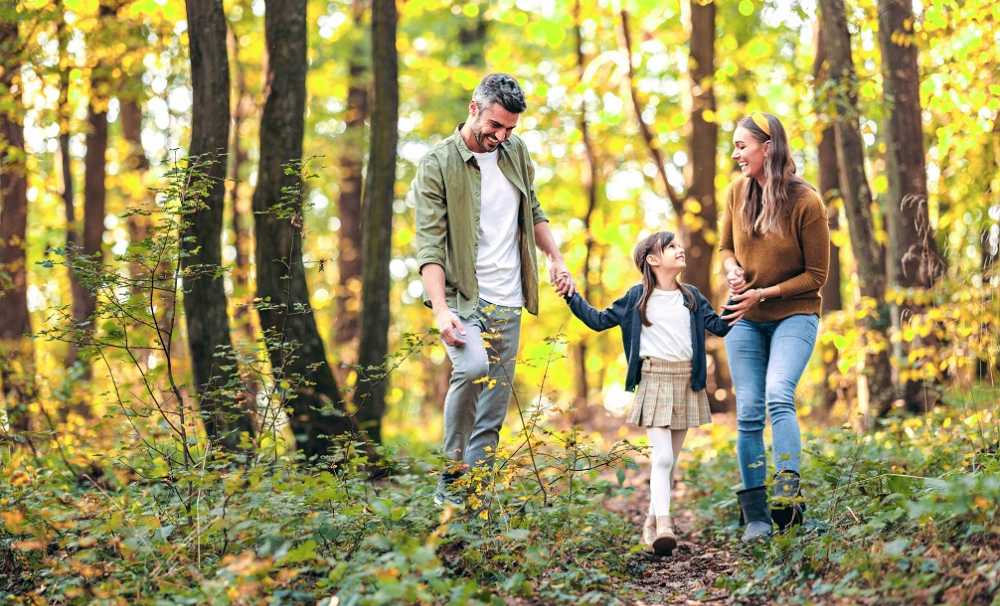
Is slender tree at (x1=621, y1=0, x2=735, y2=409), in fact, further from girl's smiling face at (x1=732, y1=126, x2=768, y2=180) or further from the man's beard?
the man's beard

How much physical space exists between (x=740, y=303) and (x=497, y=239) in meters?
1.36

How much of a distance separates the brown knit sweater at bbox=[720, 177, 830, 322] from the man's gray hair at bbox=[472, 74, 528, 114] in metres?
1.52

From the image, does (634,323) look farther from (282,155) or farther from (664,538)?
(282,155)

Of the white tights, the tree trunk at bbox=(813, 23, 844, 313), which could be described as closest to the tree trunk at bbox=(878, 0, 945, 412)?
the tree trunk at bbox=(813, 23, 844, 313)

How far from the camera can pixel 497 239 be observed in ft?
19.6

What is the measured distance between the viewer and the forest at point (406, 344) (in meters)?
4.79

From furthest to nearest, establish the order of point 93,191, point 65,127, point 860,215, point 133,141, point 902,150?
point 133,141, point 93,191, point 65,127, point 860,215, point 902,150

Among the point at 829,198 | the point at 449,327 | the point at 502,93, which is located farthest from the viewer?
the point at 829,198

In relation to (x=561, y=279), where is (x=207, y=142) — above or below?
above

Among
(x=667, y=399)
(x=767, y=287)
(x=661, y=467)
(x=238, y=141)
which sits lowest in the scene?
(x=661, y=467)

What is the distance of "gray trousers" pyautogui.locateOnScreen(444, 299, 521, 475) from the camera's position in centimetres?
564

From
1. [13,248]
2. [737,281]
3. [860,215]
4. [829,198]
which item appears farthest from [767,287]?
[13,248]

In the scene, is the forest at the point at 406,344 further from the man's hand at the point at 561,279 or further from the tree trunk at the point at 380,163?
the man's hand at the point at 561,279

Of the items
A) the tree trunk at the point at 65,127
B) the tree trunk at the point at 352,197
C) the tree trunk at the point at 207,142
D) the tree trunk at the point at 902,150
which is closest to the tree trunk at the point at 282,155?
the tree trunk at the point at 207,142
